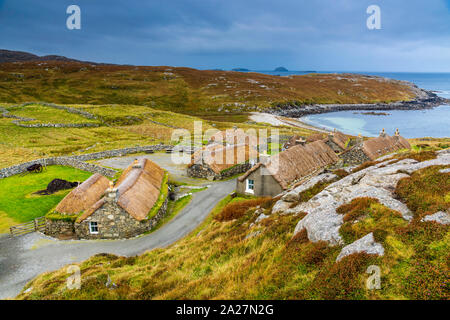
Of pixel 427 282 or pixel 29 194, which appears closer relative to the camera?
pixel 427 282

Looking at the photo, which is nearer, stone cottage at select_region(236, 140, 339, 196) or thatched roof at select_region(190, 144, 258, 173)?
Answer: stone cottage at select_region(236, 140, 339, 196)

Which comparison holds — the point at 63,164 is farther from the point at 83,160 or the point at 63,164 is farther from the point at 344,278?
the point at 344,278

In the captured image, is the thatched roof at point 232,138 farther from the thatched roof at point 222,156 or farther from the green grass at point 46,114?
the green grass at point 46,114

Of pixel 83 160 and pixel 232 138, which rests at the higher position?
pixel 232 138

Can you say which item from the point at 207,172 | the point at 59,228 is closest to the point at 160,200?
the point at 59,228

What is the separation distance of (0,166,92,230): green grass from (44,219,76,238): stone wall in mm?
4321

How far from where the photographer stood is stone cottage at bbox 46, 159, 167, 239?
2567 cm

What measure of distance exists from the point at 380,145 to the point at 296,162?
48.1ft

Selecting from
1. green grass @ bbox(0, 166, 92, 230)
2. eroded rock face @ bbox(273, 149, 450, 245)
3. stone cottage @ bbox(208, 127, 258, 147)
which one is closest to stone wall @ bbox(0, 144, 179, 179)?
green grass @ bbox(0, 166, 92, 230)

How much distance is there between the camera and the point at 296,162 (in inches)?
1363

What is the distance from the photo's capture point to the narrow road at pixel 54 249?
20.8 meters

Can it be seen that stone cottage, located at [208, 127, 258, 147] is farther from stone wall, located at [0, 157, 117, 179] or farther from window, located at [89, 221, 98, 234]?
window, located at [89, 221, 98, 234]
